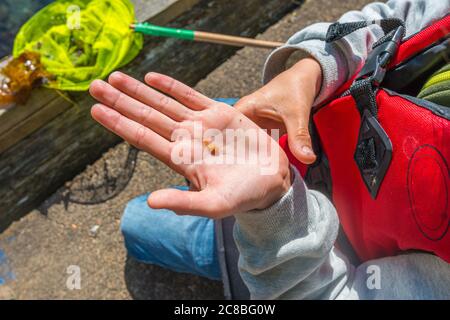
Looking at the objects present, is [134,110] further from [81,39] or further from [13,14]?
[13,14]

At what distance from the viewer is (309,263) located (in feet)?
3.83

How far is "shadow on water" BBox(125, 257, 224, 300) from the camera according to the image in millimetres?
1975

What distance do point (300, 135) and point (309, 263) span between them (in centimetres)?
36

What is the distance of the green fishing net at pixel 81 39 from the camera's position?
1910 millimetres

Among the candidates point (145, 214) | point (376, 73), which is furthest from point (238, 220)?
point (145, 214)

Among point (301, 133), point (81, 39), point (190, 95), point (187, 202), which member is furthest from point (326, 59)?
point (81, 39)

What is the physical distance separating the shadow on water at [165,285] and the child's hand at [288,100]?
3.23 ft

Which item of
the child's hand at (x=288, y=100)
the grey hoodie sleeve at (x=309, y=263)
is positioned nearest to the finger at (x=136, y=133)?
Result: the grey hoodie sleeve at (x=309, y=263)

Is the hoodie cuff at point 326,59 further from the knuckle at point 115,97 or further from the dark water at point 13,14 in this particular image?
the dark water at point 13,14
